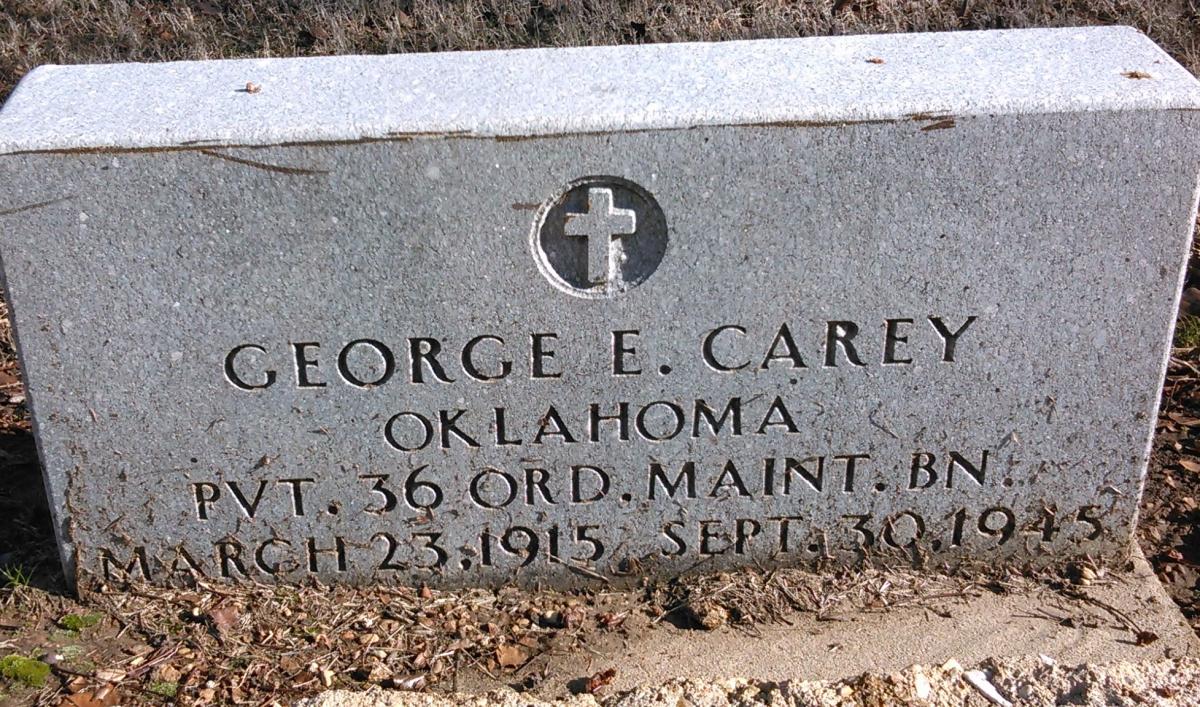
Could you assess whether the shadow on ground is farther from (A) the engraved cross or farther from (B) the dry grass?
(B) the dry grass

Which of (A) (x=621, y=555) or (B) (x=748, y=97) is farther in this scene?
(A) (x=621, y=555)

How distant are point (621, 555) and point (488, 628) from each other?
1.30 feet

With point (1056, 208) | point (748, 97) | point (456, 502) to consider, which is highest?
point (748, 97)

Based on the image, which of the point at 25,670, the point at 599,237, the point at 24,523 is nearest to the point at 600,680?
the point at 599,237

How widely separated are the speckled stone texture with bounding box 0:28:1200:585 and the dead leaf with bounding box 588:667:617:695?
1.12 ft

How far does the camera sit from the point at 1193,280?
4.80 m

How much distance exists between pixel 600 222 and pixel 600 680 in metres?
1.10

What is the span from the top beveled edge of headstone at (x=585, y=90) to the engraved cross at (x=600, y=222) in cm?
16

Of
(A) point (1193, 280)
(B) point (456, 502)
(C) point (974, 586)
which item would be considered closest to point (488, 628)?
(B) point (456, 502)

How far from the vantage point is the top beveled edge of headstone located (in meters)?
2.77

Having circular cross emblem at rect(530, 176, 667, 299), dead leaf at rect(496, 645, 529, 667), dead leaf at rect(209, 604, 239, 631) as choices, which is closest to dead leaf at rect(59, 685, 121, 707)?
dead leaf at rect(209, 604, 239, 631)

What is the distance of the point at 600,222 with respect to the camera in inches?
113

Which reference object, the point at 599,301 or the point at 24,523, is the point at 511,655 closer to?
the point at 599,301

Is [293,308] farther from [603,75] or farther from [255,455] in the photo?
[603,75]
